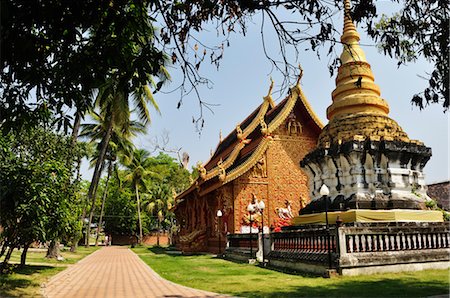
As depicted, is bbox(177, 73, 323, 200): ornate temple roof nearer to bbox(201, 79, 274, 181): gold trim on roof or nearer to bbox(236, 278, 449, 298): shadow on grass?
bbox(201, 79, 274, 181): gold trim on roof

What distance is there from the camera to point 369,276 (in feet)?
28.0

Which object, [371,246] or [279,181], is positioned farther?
[279,181]

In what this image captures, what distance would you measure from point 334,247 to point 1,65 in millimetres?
7302

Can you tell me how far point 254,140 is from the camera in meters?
22.2

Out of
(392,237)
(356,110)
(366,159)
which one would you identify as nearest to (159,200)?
(356,110)

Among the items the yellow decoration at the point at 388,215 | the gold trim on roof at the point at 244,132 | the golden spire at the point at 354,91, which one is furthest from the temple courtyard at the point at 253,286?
the gold trim on roof at the point at 244,132

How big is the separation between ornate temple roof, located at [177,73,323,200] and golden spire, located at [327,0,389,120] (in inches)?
204

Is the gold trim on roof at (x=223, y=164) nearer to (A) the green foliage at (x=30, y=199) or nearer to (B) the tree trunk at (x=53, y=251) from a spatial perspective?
(B) the tree trunk at (x=53, y=251)

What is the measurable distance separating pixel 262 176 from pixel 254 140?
99.4 inches

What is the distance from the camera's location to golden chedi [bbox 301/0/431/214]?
1159 centimetres

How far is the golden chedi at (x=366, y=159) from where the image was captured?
1159 cm

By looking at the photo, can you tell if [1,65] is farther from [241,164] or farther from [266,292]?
[241,164]

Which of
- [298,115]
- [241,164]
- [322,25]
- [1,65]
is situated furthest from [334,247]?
[298,115]

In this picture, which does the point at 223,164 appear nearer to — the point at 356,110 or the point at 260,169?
the point at 260,169
